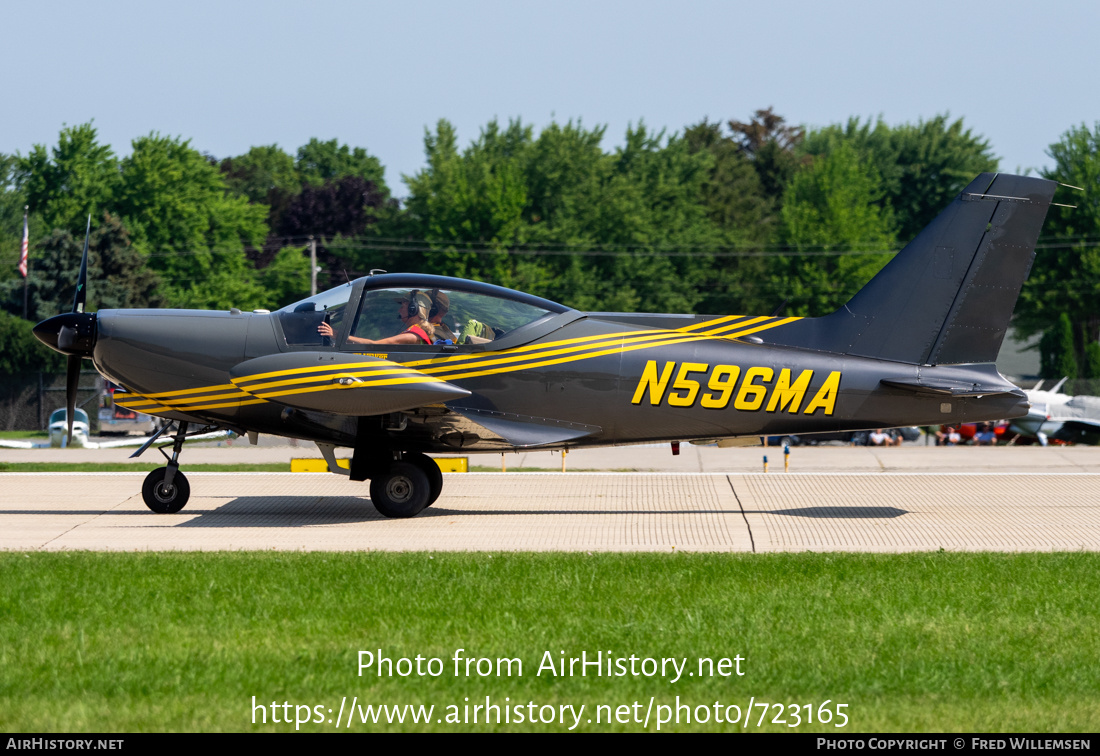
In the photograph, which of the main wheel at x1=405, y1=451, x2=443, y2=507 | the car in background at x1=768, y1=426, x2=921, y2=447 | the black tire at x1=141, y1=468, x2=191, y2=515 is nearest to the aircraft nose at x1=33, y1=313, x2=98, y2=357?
the black tire at x1=141, y1=468, x2=191, y2=515

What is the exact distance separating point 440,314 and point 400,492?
1956mm

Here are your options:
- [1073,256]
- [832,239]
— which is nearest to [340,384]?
[832,239]

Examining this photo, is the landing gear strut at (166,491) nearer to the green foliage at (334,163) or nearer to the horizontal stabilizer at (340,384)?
the horizontal stabilizer at (340,384)

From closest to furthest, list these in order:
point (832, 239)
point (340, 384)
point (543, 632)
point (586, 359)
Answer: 1. point (543, 632)
2. point (340, 384)
3. point (586, 359)
4. point (832, 239)

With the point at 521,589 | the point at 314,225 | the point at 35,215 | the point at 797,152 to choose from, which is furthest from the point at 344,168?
the point at 521,589

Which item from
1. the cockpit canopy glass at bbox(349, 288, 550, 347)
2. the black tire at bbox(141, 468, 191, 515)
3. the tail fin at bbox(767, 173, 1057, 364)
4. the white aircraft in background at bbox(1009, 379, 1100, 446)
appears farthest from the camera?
the white aircraft in background at bbox(1009, 379, 1100, 446)

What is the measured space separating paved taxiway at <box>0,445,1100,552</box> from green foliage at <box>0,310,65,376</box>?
35.2 m

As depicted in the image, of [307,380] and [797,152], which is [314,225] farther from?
[307,380]

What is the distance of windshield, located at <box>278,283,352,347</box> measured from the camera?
11.8 metres

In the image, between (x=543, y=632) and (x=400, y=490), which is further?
(x=400, y=490)

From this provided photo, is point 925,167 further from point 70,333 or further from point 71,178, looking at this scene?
point 70,333

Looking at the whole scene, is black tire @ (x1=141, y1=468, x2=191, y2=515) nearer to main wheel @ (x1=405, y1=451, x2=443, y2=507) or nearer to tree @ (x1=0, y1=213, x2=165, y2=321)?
main wheel @ (x1=405, y1=451, x2=443, y2=507)

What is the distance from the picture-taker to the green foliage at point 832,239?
61.9 metres

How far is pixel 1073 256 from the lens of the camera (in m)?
64.0
